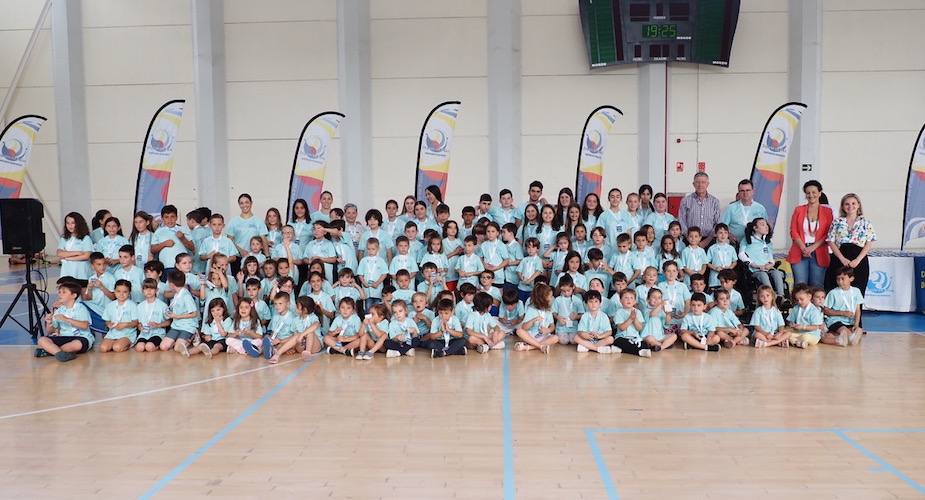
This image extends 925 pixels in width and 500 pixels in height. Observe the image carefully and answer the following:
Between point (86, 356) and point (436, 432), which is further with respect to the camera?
point (86, 356)

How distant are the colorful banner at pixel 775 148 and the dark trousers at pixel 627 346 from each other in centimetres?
626

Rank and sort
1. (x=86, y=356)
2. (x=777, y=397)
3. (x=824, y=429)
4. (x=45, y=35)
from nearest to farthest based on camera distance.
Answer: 1. (x=824, y=429)
2. (x=777, y=397)
3. (x=86, y=356)
4. (x=45, y=35)

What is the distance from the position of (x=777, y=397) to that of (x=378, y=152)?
1180 cm

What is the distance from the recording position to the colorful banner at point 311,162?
13664 millimetres

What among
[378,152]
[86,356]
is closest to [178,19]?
[378,152]

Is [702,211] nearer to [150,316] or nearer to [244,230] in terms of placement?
[244,230]

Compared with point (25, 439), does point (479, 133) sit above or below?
above

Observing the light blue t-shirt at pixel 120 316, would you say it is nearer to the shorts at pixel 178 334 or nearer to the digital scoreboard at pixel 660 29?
the shorts at pixel 178 334

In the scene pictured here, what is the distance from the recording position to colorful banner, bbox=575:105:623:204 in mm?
14094

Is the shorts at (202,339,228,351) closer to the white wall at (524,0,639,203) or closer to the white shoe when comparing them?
the white shoe

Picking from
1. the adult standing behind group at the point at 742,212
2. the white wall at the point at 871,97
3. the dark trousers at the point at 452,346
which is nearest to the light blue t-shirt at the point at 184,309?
the dark trousers at the point at 452,346

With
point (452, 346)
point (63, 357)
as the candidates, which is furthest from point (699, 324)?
point (63, 357)

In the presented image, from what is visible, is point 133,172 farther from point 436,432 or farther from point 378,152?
point 436,432

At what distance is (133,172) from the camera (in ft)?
55.6
